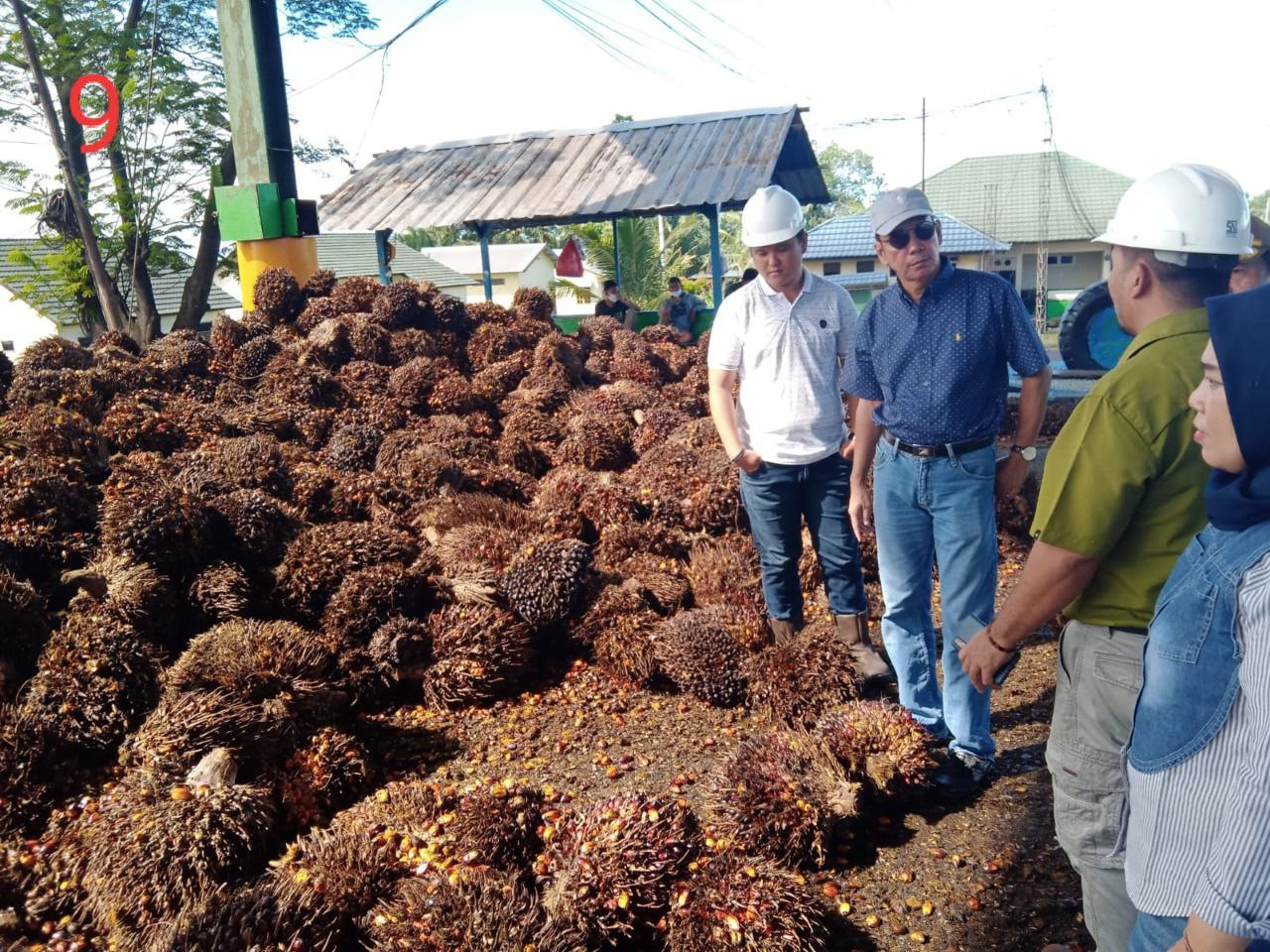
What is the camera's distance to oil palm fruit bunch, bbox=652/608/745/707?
173 inches

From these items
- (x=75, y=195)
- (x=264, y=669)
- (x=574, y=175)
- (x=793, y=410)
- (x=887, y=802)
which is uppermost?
(x=75, y=195)

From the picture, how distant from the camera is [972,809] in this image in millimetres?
3537

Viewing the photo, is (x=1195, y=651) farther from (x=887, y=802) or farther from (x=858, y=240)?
(x=858, y=240)

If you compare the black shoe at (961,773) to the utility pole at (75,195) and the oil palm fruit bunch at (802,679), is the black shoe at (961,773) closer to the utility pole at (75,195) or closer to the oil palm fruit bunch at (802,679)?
the oil palm fruit bunch at (802,679)

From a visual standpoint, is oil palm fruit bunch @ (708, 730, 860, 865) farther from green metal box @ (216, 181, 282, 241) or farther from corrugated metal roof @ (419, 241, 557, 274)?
corrugated metal roof @ (419, 241, 557, 274)

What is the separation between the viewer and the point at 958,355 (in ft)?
11.4

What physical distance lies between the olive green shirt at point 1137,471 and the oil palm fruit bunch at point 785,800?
139cm

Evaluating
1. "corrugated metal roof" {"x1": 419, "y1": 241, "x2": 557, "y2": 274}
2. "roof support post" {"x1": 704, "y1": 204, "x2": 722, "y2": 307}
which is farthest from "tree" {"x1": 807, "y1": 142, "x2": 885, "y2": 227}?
"roof support post" {"x1": 704, "y1": 204, "x2": 722, "y2": 307}

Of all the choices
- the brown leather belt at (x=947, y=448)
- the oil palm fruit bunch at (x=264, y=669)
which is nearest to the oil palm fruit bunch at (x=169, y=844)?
the oil palm fruit bunch at (x=264, y=669)

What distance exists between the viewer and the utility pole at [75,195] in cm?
1441

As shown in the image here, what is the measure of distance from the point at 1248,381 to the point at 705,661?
311cm

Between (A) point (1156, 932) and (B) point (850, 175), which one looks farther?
(B) point (850, 175)

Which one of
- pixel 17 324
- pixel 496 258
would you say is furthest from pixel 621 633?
pixel 496 258

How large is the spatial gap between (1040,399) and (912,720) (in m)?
1.37
